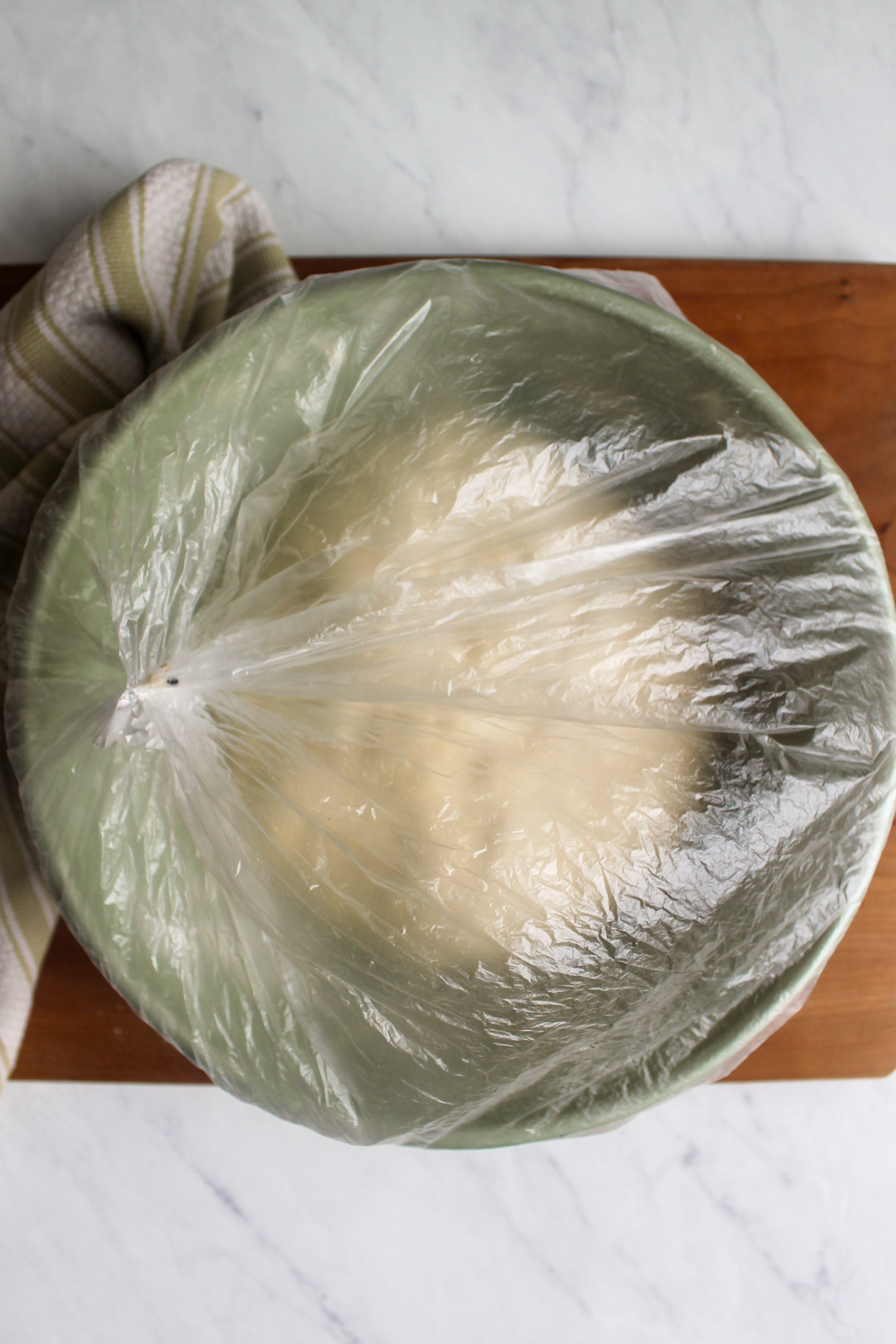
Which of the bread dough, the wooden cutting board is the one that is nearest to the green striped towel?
the wooden cutting board

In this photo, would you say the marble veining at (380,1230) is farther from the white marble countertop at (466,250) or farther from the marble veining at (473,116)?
the marble veining at (473,116)

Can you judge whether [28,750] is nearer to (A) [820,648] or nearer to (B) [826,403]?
(A) [820,648]

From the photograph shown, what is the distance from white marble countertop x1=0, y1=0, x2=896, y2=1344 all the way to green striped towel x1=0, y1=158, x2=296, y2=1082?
3.3 inches

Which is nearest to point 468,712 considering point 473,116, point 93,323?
point 93,323

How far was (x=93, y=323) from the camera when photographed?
0.43m

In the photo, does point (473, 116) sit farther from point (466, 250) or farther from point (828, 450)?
point (828, 450)

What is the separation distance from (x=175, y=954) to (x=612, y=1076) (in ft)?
0.55

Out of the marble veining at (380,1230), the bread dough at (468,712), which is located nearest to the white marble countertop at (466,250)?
the marble veining at (380,1230)

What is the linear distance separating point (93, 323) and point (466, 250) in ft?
0.69

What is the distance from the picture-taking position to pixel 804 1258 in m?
0.51

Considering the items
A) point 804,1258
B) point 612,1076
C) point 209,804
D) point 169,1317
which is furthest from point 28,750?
point 804,1258

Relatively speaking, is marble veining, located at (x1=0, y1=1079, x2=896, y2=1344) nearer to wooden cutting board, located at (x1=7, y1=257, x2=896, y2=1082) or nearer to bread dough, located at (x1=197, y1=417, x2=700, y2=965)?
wooden cutting board, located at (x1=7, y1=257, x2=896, y2=1082)

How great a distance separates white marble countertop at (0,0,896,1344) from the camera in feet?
1.65

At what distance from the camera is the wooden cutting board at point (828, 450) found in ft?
1.57
